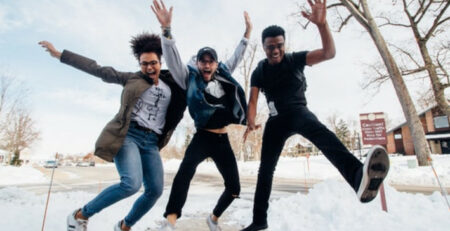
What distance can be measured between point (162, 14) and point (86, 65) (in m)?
1.01

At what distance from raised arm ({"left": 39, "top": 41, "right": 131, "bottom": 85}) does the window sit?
50.4m

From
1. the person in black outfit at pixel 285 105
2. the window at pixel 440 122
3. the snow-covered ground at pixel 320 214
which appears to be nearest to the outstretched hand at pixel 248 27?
the person in black outfit at pixel 285 105

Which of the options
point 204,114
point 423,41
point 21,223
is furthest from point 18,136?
point 423,41

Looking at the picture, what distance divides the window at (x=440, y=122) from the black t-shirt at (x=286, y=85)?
49.1 m

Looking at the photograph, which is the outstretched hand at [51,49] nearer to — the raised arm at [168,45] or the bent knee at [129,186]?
the raised arm at [168,45]

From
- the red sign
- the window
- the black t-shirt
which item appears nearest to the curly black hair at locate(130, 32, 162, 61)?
the black t-shirt

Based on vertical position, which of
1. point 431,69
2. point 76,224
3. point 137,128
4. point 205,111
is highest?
point 431,69

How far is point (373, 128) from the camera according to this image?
24.7ft

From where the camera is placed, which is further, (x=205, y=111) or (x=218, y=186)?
(x=218, y=186)

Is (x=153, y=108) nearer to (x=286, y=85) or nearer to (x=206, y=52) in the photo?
(x=206, y=52)

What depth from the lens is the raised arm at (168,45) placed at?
271 cm

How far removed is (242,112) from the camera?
305cm

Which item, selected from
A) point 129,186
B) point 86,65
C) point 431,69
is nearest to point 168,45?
point 86,65

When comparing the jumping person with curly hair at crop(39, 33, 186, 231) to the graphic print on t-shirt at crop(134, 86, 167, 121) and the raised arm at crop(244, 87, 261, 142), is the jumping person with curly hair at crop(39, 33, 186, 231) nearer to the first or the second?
the graphic print on t-shirt at crop(134, 86, 167, 121)
